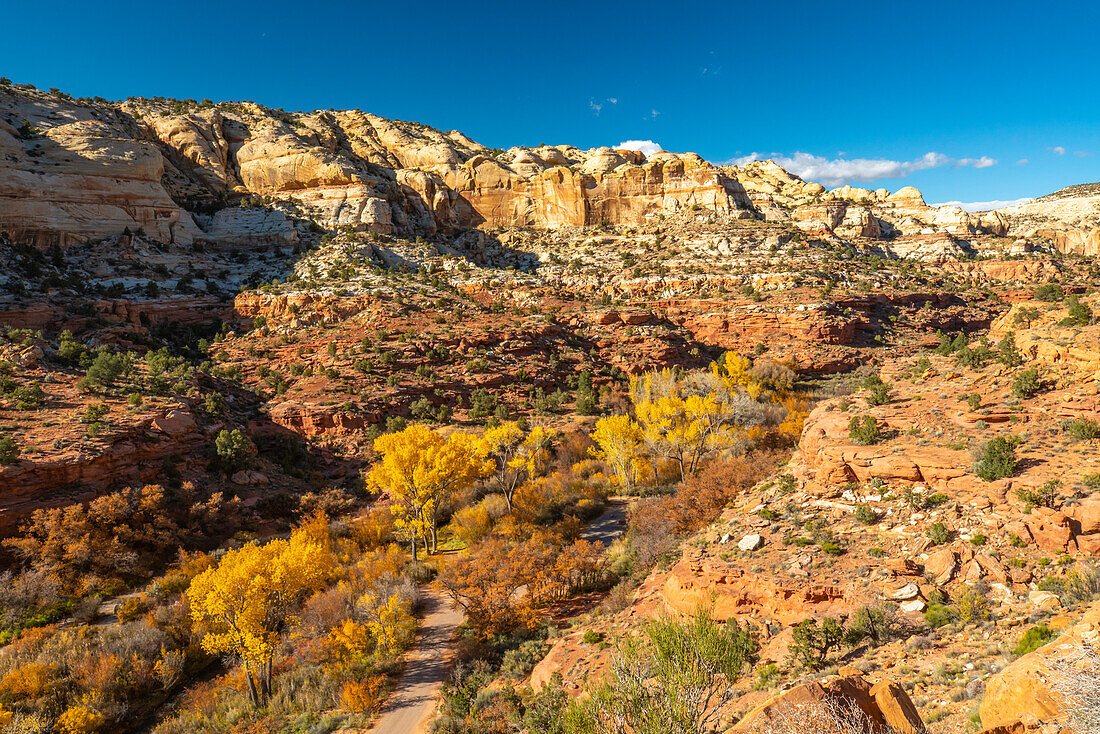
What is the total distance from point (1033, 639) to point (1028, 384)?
961 cm

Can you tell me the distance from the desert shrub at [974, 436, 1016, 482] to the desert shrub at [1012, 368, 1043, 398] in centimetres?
341

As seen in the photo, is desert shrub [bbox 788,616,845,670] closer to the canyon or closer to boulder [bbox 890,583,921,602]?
the canyon

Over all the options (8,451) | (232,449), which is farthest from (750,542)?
(8,451)

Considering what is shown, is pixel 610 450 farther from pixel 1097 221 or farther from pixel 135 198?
pixel 1097 221

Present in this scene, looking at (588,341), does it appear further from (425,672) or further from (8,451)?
(8,451)

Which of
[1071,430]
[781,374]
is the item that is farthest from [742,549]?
[781,374]

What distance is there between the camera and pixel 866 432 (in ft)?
47.6

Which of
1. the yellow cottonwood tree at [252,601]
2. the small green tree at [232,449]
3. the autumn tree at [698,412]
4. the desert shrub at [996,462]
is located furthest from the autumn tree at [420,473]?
the desert shrub at [996,462]

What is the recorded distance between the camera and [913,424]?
14.9 meters

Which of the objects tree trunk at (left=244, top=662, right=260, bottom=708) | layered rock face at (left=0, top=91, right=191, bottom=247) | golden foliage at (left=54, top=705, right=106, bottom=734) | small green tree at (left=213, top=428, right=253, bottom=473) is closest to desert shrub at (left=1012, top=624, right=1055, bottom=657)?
tree trunk at (left=244, top=662, right=260, bottom=708)

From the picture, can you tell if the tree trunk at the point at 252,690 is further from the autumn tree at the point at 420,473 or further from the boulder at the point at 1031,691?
the boulder at the point at 1031,691

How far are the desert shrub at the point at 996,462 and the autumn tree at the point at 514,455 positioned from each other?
64.4 feet

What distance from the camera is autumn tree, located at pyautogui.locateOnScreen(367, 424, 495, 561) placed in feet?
72.8

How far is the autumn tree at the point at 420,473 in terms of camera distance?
2219cm
